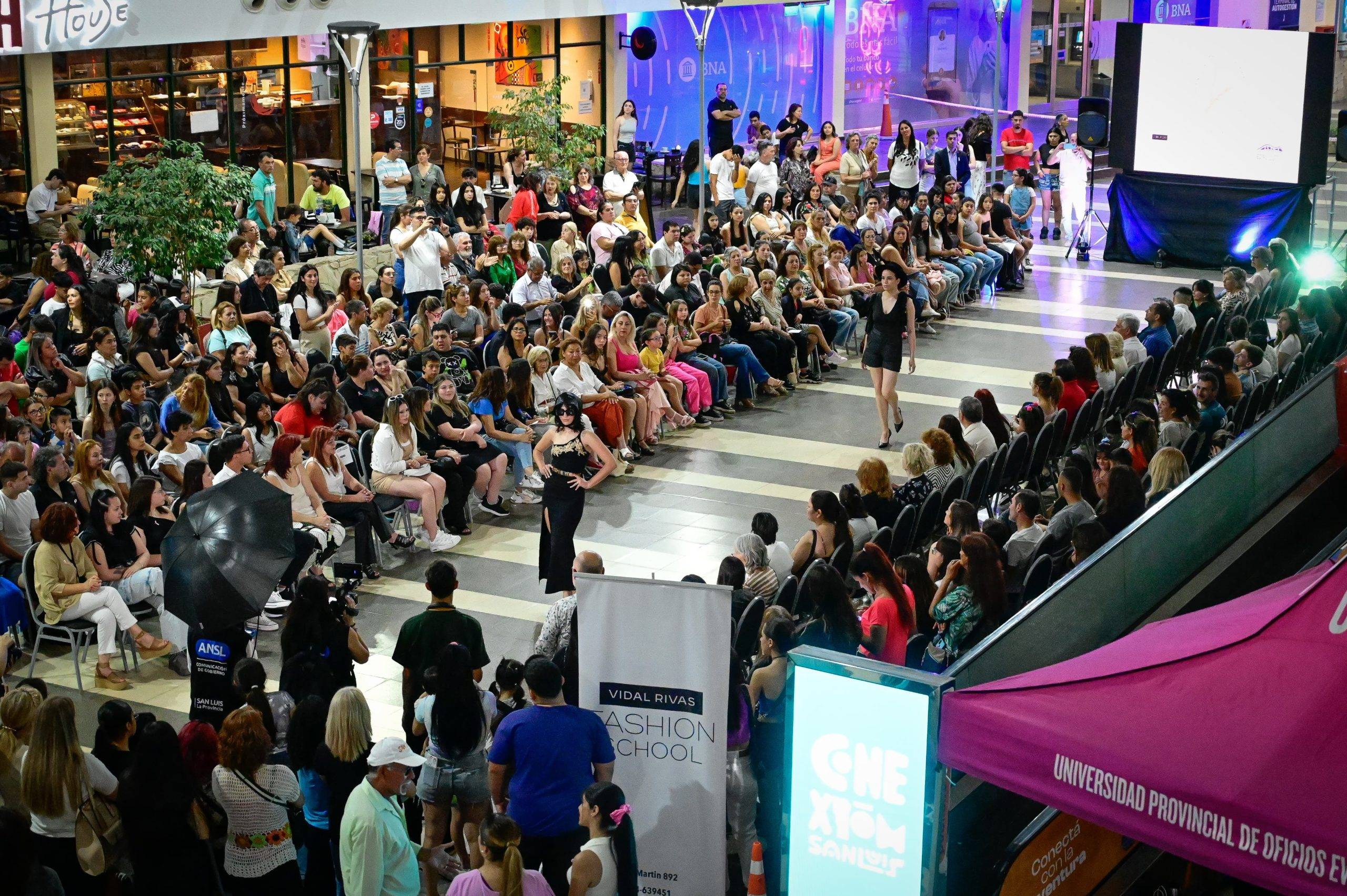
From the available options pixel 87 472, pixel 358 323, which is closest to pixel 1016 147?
pixel 358 323

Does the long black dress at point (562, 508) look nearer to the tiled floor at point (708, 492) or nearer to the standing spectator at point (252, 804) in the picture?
the tiled floor at point (708, 492)

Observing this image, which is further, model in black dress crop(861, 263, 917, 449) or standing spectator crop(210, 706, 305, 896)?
model in black dress crop(861, 263, 917, 449)

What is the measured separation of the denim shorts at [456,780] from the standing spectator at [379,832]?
73 cm

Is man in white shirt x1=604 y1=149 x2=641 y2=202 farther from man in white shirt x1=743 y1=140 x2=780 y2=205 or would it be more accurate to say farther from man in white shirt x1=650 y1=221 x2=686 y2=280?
man in white shirt x1=650 y1=221 x2=686 y2=280

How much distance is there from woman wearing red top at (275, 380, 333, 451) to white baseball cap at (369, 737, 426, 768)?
513 cm

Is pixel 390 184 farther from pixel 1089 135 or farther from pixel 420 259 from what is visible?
pixel 1089 135

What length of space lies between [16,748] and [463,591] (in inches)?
165

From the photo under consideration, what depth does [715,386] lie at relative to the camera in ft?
47.2

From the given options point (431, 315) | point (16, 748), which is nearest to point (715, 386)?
point (431, 315)

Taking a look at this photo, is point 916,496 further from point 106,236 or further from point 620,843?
point 106,236

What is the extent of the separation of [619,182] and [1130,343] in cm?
837

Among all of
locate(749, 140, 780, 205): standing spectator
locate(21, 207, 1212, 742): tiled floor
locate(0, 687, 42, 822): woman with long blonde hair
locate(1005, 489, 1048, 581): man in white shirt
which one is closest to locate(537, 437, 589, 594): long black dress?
locate(21, 207, 1212, 742): tiled floor

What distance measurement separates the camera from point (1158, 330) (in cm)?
1402

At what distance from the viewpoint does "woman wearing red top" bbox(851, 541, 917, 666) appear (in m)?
7.51
